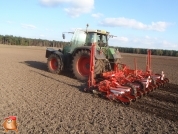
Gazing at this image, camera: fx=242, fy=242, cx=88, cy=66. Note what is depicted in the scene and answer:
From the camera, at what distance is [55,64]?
36.5 feet

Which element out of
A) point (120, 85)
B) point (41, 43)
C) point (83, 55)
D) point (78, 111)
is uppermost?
point (41, 43)

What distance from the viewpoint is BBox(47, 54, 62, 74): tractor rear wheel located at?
10578 mm

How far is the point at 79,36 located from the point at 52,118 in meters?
5.86

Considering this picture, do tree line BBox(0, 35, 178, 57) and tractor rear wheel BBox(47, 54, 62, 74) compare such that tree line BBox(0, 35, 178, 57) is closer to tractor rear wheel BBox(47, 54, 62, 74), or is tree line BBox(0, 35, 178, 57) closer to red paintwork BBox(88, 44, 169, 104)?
tractor rear wheel BBox(47, 54, 62, 74)

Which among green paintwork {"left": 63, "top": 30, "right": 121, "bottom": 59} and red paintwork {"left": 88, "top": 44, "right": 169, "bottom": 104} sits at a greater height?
green paintwork {"left": 63, "top": 30, "right": 121, "bottom": 59}

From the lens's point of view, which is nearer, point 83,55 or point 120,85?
point 120,85

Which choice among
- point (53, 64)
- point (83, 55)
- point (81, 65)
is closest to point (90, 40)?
point (83, 55)

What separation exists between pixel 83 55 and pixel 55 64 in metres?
2.10

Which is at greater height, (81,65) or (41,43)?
(41,43)

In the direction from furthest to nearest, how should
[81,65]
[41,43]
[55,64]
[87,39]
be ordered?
1. [41,43]
2. [55,64]
3. [87,39]
4. [81,65]

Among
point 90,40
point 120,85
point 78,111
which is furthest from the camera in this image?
point 90,40

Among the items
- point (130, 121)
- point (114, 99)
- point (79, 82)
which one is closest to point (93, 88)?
point (114, 99)

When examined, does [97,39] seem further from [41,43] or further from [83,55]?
[41,43]

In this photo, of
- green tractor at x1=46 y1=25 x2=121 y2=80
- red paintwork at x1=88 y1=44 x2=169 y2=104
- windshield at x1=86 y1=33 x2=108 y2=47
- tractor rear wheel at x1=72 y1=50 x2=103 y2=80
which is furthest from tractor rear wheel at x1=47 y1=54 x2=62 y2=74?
red paintwork at x1=88 y1=44 x2=169 y2=104
